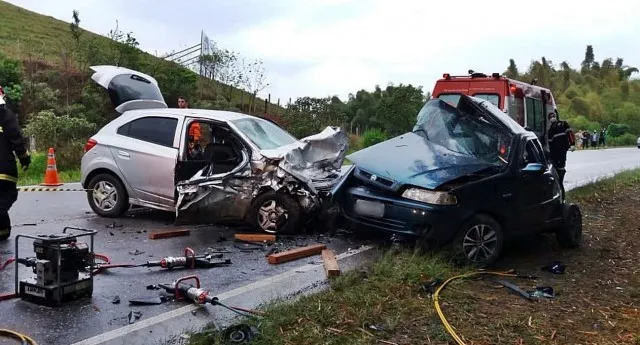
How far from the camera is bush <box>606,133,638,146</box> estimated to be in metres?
53.9

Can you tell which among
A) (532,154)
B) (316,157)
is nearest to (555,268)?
(532,154)

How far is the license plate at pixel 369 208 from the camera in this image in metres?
6.54

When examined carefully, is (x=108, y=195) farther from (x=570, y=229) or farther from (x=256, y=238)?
(x=570, y=229)

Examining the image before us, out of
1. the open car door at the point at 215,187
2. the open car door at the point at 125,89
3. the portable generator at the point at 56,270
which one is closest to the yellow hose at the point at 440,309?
the portable generator at the point at 56,270

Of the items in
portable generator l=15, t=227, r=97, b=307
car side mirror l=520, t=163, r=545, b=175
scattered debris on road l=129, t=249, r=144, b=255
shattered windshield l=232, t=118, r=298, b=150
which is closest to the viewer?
portable generator l=15, t=227, r=97, b=307

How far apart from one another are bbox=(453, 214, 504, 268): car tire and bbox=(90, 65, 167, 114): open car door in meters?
5.37

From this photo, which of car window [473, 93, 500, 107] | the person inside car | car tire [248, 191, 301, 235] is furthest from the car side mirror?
car window [473, 93, 500, 107]

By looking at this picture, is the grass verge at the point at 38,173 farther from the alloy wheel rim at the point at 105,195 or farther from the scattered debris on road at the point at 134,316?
the scattered debris on road at the point at 134,316

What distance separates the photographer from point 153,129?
8500mm

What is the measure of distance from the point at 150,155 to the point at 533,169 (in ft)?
16.1

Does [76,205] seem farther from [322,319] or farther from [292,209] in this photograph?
[322,319]

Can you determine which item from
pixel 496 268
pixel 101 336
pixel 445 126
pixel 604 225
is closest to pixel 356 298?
pixel 101 336

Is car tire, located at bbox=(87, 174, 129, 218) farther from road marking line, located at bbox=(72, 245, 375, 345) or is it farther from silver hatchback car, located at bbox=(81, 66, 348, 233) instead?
road marking line, located at bbox=(72, 245, 375, 345)

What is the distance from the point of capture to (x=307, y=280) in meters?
5.68
